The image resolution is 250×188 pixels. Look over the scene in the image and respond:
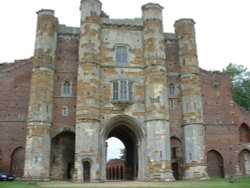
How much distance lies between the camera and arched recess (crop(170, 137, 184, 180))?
3509 centimetres

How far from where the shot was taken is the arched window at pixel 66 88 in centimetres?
3494

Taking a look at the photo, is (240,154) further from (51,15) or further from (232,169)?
(51,15)

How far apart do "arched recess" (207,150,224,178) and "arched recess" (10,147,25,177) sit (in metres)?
20.6

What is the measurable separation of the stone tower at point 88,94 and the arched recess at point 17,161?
7.67 m

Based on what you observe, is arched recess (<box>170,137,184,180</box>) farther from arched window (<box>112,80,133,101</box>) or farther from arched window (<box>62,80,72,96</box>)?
arched window (<box>62,80,72,96</box>)

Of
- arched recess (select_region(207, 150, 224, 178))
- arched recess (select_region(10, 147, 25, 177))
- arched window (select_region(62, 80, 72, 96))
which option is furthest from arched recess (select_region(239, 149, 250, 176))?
arched recess (select_region(10, 147, 25, 177))

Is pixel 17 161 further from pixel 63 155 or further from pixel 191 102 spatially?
pixel 191 102

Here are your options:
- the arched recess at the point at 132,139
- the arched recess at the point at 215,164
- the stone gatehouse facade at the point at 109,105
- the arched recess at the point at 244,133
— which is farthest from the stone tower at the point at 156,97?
the arched recess at the point at 244,133

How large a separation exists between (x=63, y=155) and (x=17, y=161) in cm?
527

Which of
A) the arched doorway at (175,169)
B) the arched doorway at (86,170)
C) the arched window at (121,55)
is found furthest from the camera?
the arched window at (121,55)

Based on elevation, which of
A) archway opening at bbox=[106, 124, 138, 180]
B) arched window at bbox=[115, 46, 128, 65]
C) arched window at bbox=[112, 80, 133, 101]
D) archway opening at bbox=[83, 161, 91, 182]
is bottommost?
archway opening at bbox=[83, 161, 91, 182]

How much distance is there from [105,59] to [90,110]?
244 inches

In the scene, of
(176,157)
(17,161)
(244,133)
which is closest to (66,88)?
(17,161)

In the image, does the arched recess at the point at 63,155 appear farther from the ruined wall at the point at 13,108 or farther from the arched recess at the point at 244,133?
the arched recess at the point at 244,133
